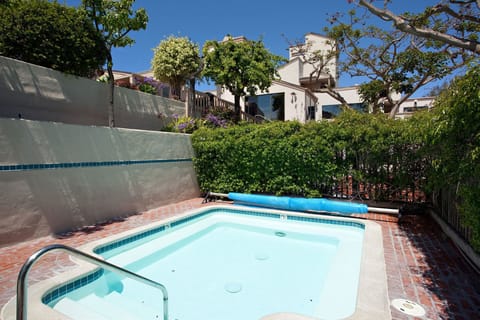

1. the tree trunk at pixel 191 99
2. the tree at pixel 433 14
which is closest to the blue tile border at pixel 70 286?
the tree at pixel 433 14

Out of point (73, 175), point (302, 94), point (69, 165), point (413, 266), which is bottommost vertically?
point (413, 266)

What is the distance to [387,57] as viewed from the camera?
1677 centimetres

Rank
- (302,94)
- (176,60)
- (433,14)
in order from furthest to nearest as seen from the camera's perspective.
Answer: (302,94) < (176,60) < (433,14)

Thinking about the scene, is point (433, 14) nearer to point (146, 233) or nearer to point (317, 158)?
point (317, 158)

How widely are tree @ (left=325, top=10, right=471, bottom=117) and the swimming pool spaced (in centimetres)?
1247

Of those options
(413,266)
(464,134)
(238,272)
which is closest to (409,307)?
(413,266)

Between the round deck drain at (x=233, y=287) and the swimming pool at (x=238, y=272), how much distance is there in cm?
2

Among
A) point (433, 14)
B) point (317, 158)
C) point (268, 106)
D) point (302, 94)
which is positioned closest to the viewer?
point (433, 14)

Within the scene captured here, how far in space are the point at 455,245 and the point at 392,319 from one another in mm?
3349

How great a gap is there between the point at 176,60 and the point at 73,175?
7.78 metres

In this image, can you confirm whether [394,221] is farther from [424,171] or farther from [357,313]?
[357,313]

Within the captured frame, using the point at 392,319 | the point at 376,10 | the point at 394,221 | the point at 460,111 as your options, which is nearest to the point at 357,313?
the point at 392,319

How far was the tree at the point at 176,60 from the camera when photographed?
12141mm

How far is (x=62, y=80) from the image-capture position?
805 cm
